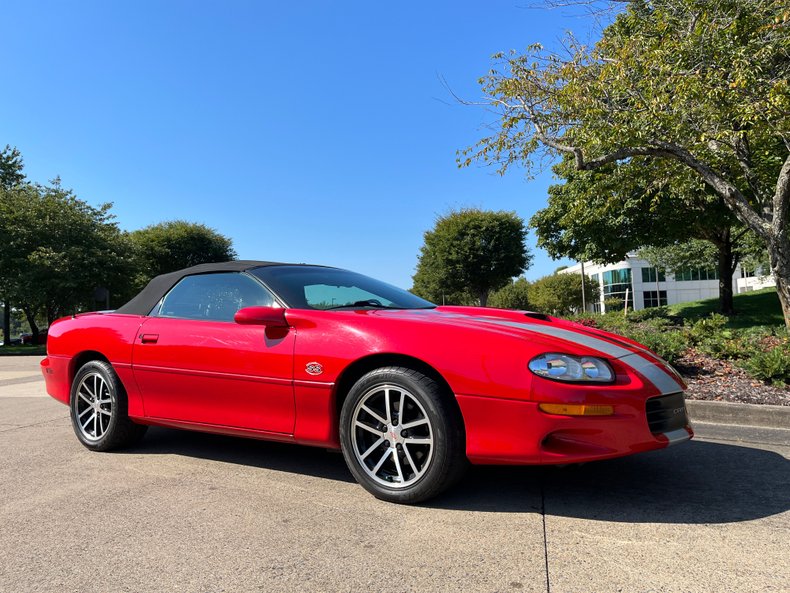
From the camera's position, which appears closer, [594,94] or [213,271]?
[213,271]

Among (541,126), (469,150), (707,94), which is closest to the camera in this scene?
(707,94)

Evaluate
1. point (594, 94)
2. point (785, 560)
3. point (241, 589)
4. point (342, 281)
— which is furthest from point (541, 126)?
point (241, 589)

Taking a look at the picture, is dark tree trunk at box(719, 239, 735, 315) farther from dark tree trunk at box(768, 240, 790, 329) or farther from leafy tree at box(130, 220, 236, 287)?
leafy tree at box(130, 220, 236, 287)

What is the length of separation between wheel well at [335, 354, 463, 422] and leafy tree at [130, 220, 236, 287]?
3674 centimetres

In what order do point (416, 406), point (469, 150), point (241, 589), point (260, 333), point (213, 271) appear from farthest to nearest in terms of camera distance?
1. point (469, 150)
2. point (213, 271)
3. point (260, 333)
4. point (416, 406)
5. point (241, 589)

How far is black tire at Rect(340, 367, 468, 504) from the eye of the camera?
2805mm

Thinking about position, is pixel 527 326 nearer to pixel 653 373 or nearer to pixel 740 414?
pixel 653 373

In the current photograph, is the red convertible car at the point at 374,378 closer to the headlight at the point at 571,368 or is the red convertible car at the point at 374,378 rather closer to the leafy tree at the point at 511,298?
the headlight at the point at 571,368

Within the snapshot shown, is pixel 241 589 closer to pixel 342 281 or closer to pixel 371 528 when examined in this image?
pixel 371 528

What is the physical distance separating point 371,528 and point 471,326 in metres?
1.14

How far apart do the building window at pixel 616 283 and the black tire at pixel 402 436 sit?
225 ft

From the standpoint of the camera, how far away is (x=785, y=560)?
2248 mm

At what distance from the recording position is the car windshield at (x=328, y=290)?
3.62 m

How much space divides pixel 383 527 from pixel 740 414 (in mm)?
3928
